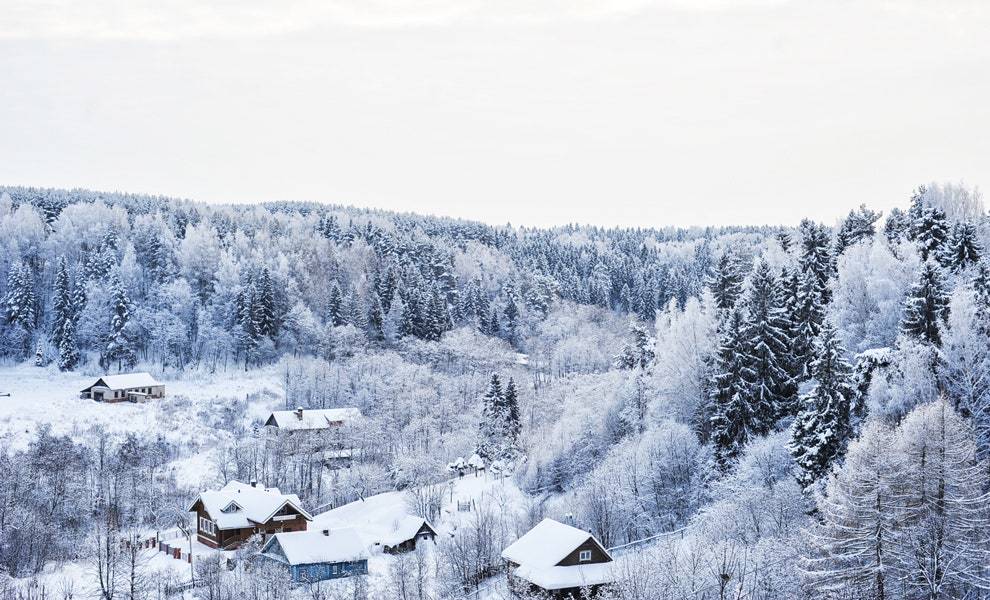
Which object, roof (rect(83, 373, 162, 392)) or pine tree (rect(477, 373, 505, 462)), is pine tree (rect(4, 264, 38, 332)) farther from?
pine tree (rect(477, 373, 505, 462))

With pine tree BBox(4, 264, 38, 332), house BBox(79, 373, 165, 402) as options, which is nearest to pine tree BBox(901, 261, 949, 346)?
house BBox(79, 373, 165, 402)

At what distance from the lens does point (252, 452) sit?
74.2 metres

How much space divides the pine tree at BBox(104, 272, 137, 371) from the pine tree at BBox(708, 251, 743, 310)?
6622 cm

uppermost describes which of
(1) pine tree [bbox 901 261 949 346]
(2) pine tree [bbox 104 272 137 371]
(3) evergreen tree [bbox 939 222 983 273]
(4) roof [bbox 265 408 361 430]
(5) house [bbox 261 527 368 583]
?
(3) evergreen tree [bbox 939 222 983 273]

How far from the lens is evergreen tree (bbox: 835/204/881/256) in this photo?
73.1 metres

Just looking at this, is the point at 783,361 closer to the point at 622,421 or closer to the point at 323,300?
the point at 622,421

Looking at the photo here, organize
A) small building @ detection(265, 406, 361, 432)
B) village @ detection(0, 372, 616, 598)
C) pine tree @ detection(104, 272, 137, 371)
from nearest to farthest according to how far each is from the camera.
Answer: village @ detection(0, 372, 616, 598) < small building @ detection(265, 406, 361, 432) < pine tree @ detection(104, 272, 137, 371)

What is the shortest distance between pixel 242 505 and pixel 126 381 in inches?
1356

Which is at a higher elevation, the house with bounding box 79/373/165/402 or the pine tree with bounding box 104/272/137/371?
the pine tree with bounding box 104/272/137/371

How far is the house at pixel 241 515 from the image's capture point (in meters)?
56.5

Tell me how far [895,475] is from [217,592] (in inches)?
1285

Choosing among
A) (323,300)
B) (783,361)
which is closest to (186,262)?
(323,300)

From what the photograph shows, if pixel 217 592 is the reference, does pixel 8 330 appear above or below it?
above

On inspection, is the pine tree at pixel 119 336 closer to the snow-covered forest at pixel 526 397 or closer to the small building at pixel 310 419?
the snow-covered forest at pixel 526 397
